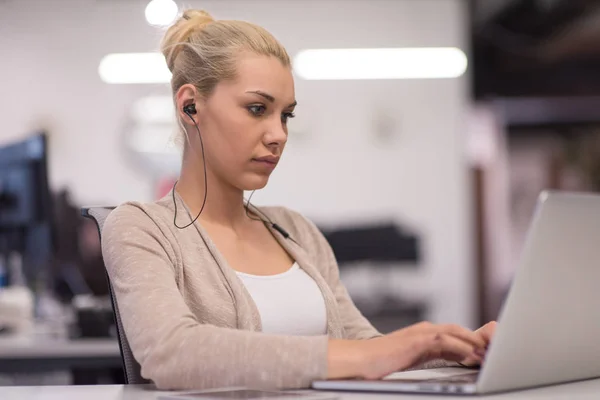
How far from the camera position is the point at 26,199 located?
10.4 feet

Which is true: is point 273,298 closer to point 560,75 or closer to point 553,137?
point 560,75

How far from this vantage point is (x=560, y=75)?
833 centimetres

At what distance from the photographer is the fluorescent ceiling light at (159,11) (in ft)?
20.3

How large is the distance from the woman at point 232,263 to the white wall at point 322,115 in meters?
5.34

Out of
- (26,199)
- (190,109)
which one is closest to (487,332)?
(190,109)

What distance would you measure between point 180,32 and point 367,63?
5.68 meters

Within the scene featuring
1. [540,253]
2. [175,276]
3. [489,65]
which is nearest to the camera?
[540,253]

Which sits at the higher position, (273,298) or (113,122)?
(113,122)

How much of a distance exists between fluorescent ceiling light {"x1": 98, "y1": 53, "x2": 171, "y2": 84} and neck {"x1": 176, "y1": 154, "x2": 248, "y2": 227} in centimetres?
Answer: 563

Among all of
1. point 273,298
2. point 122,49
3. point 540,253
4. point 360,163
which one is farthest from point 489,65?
point 540,253

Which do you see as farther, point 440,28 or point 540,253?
point 440,28

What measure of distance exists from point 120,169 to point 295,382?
247 inches

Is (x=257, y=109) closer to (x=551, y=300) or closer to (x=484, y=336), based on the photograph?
(x=484, y=336)

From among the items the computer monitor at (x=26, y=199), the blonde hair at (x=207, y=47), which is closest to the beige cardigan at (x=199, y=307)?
the blonde hair at (x=207, y=47)
